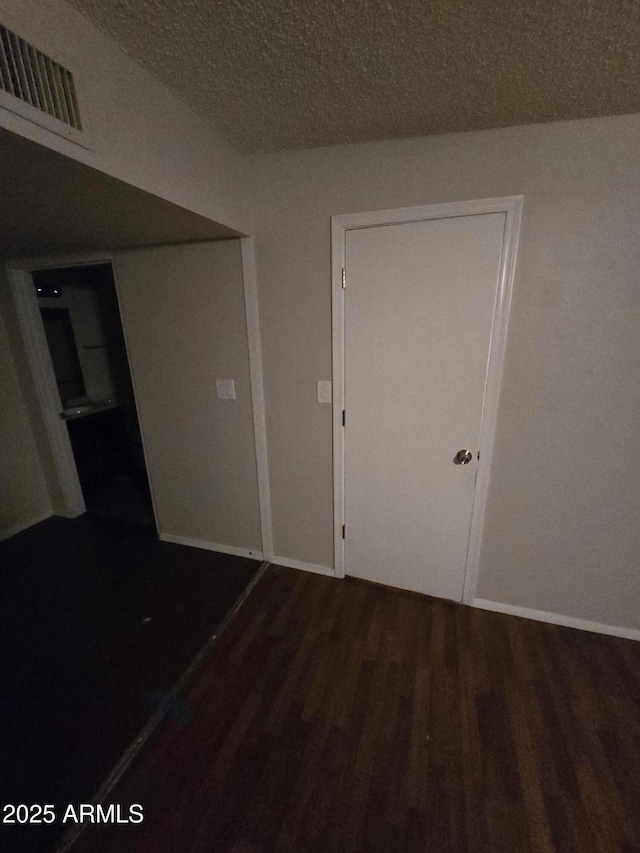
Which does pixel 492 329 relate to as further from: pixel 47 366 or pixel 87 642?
pixel 47 366

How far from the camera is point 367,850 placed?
922 millimetres

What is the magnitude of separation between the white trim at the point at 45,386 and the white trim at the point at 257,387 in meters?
1.86

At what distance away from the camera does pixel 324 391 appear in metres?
1.71

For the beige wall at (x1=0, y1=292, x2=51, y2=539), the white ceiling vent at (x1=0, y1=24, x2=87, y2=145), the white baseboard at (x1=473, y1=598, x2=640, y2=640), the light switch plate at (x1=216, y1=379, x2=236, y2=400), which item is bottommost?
the white baseboard at (x1=473, y1=598, x2=640, y2=640)

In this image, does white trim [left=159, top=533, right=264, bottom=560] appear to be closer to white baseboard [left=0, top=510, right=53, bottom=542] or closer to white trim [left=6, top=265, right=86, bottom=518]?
white trim [left=6, top=265, right=86, bottom=518]

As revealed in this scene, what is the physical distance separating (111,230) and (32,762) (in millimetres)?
2231

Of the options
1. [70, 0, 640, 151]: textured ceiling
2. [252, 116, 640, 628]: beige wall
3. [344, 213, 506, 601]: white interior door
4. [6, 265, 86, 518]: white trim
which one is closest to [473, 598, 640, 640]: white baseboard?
[252, 116, 640, 628]: beige wall

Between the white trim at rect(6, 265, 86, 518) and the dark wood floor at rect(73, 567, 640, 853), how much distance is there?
6.72ft

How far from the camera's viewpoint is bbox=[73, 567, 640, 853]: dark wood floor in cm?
96

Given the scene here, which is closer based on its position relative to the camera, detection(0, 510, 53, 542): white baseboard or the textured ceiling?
the textured ceiling

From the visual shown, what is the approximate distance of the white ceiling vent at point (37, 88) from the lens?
0.70m

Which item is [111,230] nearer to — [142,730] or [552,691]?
[142,730]

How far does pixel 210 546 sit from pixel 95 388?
2.34 meters

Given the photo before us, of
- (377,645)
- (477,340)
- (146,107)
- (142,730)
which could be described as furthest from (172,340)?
(377,645)
